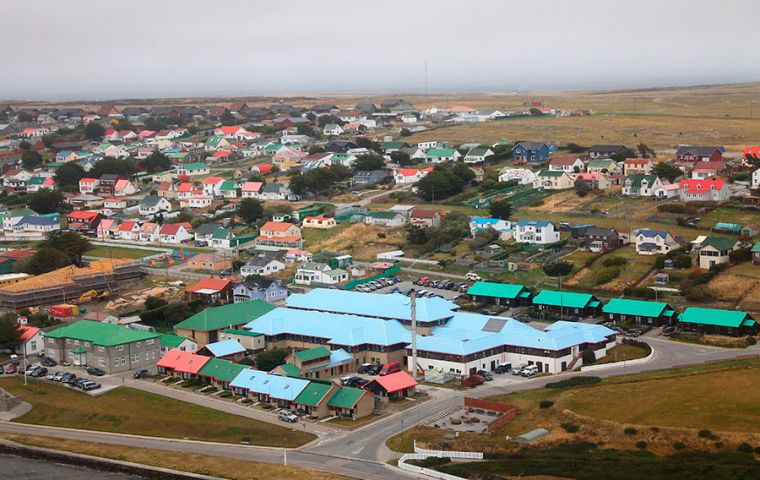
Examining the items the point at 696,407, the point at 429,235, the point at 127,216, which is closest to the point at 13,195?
the point at 127,216

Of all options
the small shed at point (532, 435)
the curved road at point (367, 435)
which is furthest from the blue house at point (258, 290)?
the small shed at point (532, 435)

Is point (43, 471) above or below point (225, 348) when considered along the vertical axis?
below

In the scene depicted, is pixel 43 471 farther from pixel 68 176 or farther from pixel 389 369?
pixel 68 176

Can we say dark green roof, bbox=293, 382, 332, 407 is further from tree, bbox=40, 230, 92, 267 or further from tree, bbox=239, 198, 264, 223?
tree, bbox=239, 198, 264, 223

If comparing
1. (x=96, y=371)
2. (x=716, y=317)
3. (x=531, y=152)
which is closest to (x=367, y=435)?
(x=96, y=371)

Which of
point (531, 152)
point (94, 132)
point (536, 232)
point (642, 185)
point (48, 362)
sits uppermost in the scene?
point (94, 132)

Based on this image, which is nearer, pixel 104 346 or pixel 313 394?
pixel 313 394

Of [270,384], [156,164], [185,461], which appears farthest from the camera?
[156,164]
